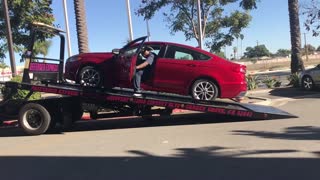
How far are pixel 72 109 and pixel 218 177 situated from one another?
22.3 feet

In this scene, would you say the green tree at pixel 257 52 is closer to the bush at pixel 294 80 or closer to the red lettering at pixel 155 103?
the bush at pixel 294 80

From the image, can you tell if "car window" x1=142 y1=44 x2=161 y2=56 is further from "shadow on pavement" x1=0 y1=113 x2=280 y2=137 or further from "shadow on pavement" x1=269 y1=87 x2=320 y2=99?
"shadow on pavement" x1=269 y1=87 x2=320 y2=99

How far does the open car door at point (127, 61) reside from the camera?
40.1 ft

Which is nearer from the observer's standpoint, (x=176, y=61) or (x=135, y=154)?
(x=135, y=154)

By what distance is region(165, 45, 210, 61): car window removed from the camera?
12.7 metres

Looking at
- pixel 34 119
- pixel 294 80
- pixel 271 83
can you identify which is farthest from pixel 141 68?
pixel 294 80

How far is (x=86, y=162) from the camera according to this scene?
8.48 metres

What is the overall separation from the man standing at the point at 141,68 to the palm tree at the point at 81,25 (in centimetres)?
758

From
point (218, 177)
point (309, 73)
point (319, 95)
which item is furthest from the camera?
point (309, 73)

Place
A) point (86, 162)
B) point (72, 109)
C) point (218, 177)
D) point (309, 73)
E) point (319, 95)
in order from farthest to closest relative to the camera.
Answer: point (309, 73) → point (319, 95) → point (72, 109) → point (86, 162) → point (218, 177)

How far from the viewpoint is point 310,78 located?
21.0 metres

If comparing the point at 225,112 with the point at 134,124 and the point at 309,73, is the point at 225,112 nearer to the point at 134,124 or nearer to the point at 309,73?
the point at 134,124

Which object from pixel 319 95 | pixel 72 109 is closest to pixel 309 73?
pixel 319 95

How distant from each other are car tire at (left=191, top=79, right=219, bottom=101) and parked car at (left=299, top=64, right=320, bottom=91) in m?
9.26
